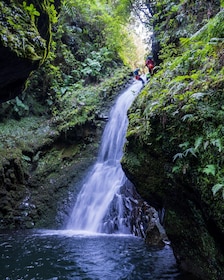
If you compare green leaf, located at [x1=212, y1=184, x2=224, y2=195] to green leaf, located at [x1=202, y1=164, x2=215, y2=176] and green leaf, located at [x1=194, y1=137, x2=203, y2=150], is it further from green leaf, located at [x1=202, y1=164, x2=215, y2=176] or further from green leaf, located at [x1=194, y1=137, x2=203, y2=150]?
green leaf, located at [x1=194, y1=137, x2=203, y2=150]

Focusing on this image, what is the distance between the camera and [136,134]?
5.08 metres

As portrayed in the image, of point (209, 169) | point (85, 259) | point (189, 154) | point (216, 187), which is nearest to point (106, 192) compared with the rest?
point (85, 259)

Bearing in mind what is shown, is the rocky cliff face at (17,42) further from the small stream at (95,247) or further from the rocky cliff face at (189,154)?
the small stream at (95,247)

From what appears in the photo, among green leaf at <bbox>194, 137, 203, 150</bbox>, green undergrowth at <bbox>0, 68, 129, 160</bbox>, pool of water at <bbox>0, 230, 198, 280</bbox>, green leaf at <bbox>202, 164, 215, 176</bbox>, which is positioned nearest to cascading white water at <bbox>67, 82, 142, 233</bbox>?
pool of water at <bbox>0, 230, 198, 280</bbox>

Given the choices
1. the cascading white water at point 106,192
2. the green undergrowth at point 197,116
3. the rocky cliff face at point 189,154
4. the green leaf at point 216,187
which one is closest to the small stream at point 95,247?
the cascading white water at point 106,192

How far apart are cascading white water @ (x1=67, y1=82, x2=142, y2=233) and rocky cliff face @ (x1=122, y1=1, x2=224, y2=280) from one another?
365 centimetres

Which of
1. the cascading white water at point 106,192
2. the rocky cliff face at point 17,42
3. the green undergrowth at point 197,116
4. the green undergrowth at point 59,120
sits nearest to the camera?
the green undergrowth at point 197,116

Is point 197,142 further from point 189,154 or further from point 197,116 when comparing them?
point 197,116

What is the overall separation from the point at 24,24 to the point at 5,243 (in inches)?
223

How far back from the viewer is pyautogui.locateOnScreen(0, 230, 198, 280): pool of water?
4.84m

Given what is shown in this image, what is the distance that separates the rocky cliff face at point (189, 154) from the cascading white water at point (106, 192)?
3.65 m

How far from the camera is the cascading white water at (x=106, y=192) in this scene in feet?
28.3

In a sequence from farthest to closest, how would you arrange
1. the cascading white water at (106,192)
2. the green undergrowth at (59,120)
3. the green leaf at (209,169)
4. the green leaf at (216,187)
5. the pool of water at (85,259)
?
the green undergrowth at (59,120) < the cascading white water at (106,192) < the pool of water at (85,259) < the green leaf at (209,169) < the green leaf at (216,187)

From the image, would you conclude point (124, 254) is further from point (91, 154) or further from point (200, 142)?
point (91, 154)
